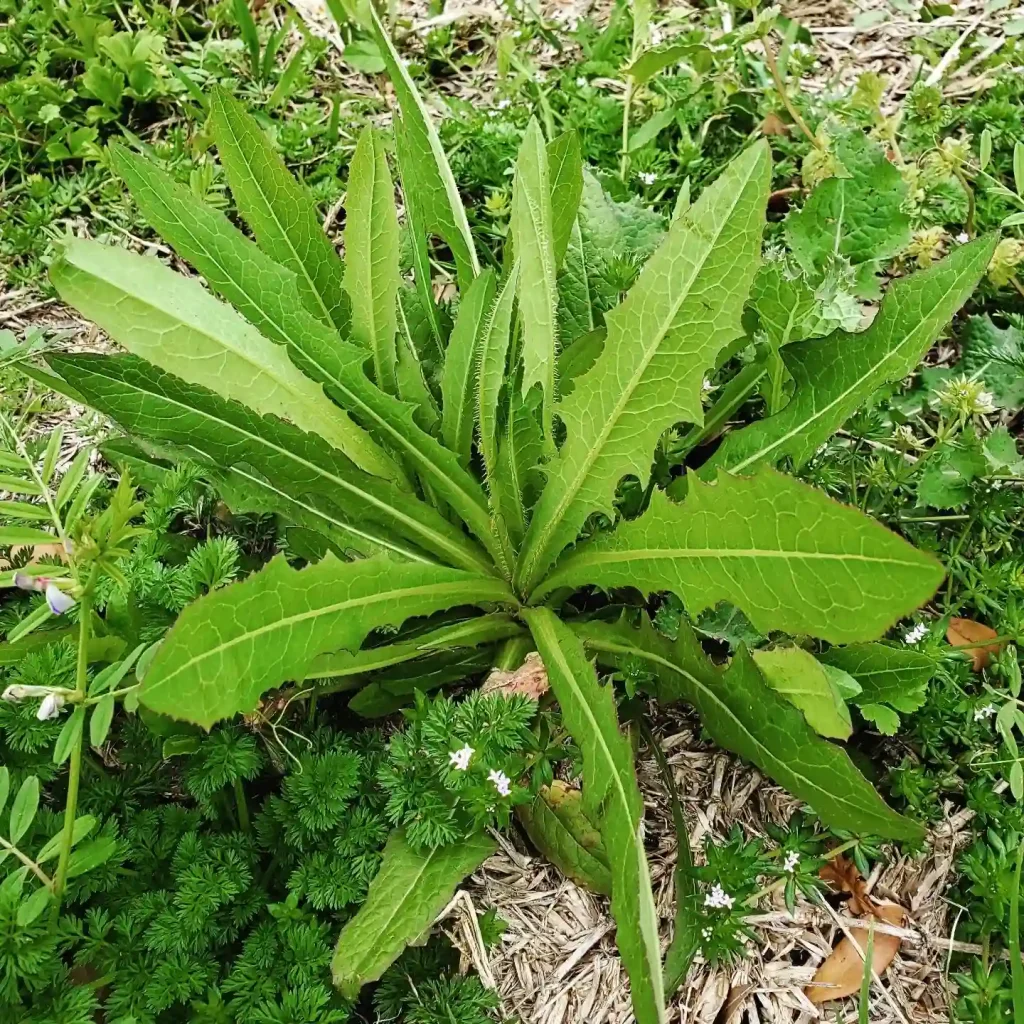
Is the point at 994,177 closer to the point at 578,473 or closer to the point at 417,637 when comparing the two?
the point at 578,473

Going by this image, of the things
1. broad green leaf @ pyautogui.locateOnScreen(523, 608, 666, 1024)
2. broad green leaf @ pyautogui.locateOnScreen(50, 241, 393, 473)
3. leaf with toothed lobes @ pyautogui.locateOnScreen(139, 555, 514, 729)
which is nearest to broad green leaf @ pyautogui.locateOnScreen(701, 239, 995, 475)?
broad green leaf @ pyautogui.locateOnScreen(523, 608, 666, 1024)

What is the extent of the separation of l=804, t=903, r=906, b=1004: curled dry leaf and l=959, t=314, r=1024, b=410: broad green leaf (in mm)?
1030

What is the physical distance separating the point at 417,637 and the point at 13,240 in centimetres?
154

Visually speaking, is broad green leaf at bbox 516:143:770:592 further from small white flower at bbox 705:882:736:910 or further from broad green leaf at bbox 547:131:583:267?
small white flower at bbox 705:882:736:910

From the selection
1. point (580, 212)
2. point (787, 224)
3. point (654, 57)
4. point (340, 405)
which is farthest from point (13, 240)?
point (787, 224)

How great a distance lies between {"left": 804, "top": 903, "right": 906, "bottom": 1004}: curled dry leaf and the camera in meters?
1.35

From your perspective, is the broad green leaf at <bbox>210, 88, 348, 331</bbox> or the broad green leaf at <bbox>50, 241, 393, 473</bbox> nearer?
the broad green leaf at <bbox>50, 241, 393, 473</bbox>

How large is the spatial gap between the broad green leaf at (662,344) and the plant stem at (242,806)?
600 mm

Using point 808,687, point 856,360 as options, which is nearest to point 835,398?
point 856,360

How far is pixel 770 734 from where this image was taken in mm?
1215

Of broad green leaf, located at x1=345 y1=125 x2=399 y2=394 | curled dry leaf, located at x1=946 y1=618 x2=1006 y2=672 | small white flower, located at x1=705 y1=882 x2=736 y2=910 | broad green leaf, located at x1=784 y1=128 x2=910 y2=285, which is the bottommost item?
curled dry leaf, located at x1=946 y1=618 x2=1006 y2=672

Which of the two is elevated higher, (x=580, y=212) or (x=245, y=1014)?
(x=580, y=212)

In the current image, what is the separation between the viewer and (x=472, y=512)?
1.56m

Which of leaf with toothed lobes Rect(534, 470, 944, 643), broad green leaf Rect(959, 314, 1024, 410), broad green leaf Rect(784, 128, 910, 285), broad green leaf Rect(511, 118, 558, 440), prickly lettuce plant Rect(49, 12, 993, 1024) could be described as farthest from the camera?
broad green leaf Rect(959, 314, 1024, 410)
